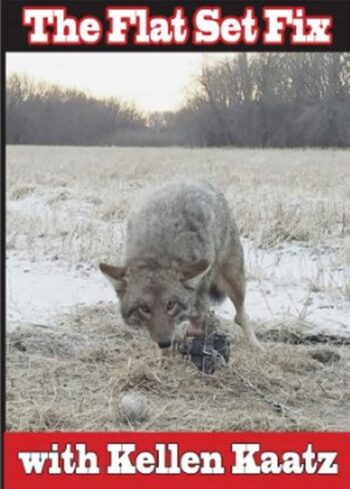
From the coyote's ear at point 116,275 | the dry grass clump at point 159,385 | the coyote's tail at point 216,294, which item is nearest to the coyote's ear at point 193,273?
the coyote's ear at point 116,275

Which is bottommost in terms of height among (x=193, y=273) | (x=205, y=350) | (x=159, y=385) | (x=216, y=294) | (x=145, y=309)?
(x=159, y=385)

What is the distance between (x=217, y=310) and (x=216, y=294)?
76cm

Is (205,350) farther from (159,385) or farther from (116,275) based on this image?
(116,275)

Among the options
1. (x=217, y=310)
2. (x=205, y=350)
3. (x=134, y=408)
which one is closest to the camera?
(x=134, y=408)

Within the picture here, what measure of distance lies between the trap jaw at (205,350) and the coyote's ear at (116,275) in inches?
28.2

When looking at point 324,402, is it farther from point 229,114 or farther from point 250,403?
point 229,114

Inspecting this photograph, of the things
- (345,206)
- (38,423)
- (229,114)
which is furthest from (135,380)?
(345,206)

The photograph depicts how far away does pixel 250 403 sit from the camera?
17.6 ft

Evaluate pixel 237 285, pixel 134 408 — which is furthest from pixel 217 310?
pixel 134 408

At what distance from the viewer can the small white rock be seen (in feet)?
16.2

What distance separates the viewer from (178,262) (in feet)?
18.7

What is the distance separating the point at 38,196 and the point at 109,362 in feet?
24.3

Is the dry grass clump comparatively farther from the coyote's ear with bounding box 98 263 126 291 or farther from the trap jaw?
the coyote's ear with bounding box 98 263 126 291

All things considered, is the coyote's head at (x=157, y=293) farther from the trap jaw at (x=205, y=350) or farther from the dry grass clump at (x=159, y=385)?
the dry grass clump at (x=159, y=385)
